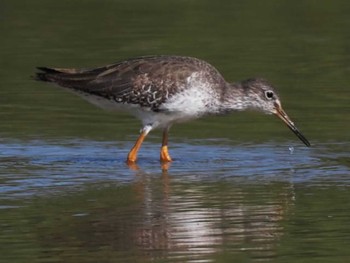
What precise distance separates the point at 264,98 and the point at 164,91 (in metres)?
1.33

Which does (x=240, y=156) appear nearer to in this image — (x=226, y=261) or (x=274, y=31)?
(x=226, y=261)

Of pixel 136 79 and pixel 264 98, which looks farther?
pixel 264 98

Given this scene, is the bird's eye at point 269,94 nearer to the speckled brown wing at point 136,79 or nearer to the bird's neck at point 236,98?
the bird's neck at point 236,98

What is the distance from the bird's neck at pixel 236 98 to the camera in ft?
55.7

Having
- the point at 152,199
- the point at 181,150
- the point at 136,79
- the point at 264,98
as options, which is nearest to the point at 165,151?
the point at 181,150

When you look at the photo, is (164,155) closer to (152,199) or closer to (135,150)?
(135,150)

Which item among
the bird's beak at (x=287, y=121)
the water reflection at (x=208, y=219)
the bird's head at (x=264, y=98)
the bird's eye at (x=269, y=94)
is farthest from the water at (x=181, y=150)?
the bird's eye at (x=269, y=94)

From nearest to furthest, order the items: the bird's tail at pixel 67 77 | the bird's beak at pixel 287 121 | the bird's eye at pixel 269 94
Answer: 1. the bird's beak at pixel 287 121
2. the bird's tail at pixel 67 77
3. the bird's eye at pixel 269 94

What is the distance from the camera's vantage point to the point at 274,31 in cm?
2505

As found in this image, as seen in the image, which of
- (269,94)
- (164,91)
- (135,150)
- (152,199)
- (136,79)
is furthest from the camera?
(269,94)

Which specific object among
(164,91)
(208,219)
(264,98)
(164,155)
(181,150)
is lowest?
(181,150)

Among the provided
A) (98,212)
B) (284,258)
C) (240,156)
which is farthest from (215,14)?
(284,258)

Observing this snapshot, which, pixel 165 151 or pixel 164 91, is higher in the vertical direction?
pixel 164 91

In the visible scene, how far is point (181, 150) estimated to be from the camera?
1716 centimetres
